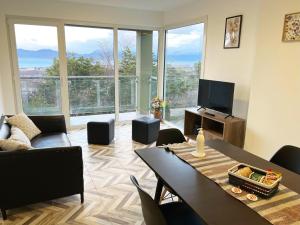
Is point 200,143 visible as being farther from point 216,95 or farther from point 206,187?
point 216,95

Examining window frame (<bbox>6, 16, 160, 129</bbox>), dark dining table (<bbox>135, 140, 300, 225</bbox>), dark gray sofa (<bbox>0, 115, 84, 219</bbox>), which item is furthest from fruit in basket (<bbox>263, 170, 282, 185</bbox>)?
window frame (<bbox>6, 16, 160, 129</bbox>)

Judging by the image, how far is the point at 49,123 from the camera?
3.60 meters

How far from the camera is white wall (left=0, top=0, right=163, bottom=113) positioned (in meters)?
4.22

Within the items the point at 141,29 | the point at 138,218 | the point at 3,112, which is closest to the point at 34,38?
the point at 3,112

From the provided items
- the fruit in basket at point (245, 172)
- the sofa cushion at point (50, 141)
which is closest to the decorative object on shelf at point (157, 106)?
the sofa cushion at point (50, 141)

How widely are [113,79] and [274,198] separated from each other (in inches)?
176

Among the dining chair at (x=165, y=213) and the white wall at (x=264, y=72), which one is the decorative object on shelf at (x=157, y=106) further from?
the dining chair at (x=165, y=213)

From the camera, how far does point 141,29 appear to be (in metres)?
5.38

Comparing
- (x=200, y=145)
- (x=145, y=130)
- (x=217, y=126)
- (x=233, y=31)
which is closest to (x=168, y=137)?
(x=200, y=145)

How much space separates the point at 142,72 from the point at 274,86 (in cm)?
346

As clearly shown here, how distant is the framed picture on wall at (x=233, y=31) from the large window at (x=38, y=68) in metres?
3.21

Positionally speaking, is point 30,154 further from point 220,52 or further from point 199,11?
point 199,11

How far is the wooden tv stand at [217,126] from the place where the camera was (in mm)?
3262

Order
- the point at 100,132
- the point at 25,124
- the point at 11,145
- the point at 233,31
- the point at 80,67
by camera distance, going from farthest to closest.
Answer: the point at 80,67, the point at 100,132, the point at 233,31, the point at 25,124, the point at 11,145
